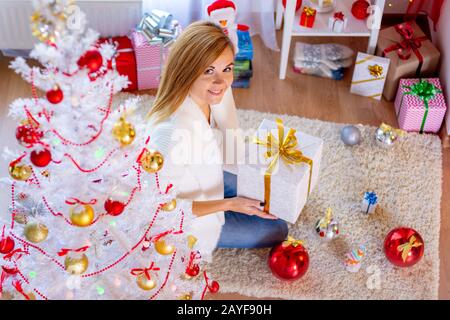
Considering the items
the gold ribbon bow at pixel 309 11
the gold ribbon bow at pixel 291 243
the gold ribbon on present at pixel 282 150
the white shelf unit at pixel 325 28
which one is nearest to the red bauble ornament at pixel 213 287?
the gold ribbon bow at pixel 291 243

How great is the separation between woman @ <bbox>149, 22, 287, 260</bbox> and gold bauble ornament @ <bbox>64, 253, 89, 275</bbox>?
365 millimetres

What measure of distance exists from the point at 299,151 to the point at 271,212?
256 mm

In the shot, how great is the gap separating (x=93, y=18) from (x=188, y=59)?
1.28 meters

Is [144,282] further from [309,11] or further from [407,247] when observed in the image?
[309,11]

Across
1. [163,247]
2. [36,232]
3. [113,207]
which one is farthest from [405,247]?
[36,232]

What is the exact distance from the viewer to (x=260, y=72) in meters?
3.28

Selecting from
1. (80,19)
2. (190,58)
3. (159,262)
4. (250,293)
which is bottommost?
(250,293)

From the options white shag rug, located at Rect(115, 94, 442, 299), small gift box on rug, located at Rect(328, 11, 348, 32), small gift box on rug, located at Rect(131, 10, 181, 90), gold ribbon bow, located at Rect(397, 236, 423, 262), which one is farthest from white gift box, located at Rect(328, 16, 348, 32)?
gold ribbon bow, located at Rect(397, 236, 423, 262)

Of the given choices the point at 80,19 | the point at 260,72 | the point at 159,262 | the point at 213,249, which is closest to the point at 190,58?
the point at 80,19

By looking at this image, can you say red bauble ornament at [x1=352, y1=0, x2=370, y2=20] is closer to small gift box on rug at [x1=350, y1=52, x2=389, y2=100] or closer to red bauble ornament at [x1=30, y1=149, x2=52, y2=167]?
small gift box on rug at [x1=350, y1=52, x2=389, y2=100]

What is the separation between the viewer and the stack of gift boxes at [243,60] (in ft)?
10.2

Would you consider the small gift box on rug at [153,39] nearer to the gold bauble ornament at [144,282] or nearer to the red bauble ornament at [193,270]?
the red bauble ornament at [193,270]

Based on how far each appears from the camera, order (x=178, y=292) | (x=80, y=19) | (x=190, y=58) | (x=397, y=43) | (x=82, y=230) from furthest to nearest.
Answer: (x=397, y=43) → (x=178, y=292) → (x=190, y=58) → (x=82, y=230) → (x=80, y=19)
